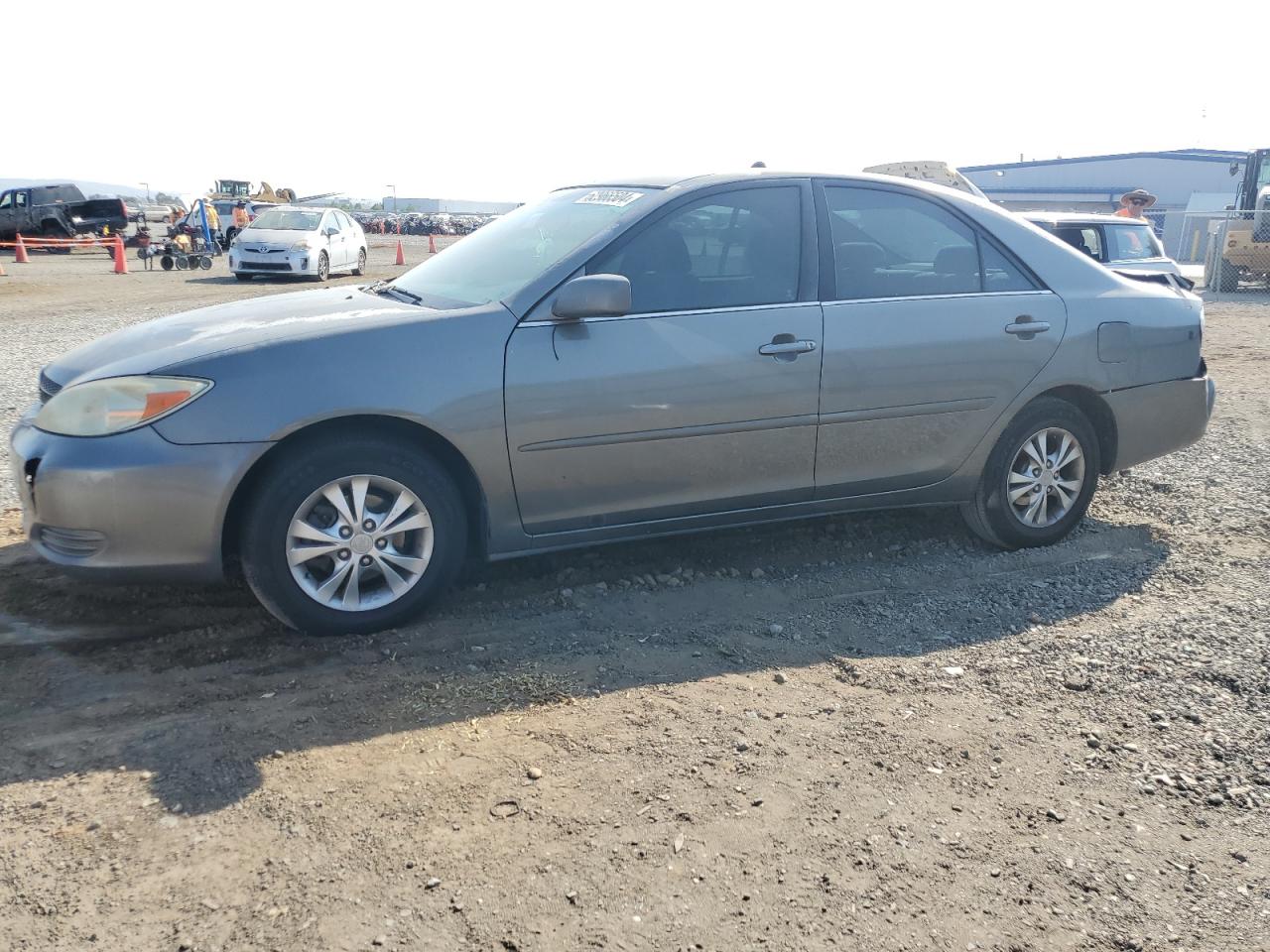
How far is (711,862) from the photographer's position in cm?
262

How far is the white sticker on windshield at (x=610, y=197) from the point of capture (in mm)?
4394

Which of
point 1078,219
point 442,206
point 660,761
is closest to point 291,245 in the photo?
point 1078,219

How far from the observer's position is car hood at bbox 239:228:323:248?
20.5 m

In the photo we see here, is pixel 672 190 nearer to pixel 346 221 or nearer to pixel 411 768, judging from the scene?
pixel 411 768

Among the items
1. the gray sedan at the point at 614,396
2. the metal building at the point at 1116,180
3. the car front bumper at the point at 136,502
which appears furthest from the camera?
the metal building at the point at 1116,180

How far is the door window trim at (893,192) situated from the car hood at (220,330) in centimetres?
167

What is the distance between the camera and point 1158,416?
5.18 metres

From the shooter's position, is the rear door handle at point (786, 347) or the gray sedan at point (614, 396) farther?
the rear door handle at point (786, 347)

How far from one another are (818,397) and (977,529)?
1.26m

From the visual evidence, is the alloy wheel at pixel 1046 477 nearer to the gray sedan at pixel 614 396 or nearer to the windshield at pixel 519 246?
the gray sedan at pixel 614 396

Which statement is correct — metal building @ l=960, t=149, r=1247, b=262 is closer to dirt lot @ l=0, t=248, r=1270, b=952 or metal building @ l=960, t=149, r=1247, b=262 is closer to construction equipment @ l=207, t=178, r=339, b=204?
construction equipment @ l=207, t=178, r=339, b=204

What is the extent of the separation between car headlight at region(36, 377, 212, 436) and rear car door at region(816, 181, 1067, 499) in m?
2.47

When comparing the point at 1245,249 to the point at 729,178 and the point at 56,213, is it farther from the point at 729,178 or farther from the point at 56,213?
the point at 56,213

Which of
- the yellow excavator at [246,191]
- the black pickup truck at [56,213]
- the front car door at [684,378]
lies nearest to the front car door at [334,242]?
the black pickup truck at [56,213]
